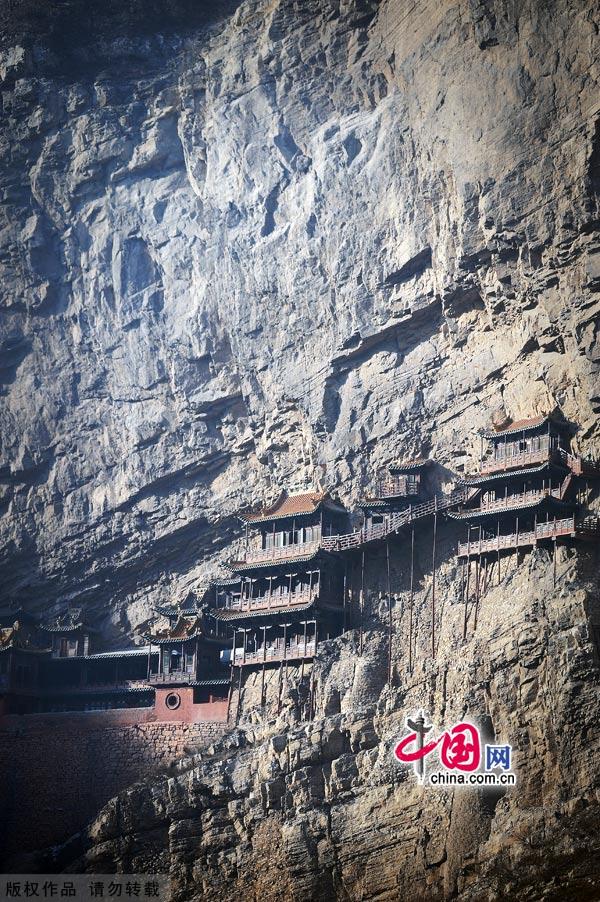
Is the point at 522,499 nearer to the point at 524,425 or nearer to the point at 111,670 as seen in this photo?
the point at 524,425

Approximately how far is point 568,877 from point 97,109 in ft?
147

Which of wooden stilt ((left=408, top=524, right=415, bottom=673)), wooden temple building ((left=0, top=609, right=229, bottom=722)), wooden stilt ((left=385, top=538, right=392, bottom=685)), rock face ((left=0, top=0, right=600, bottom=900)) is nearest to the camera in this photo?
rock face ((left=0, top=0, right=600, bottom=900))

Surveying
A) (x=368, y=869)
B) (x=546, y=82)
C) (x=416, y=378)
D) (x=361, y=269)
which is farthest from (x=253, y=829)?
(x=546, y=82)

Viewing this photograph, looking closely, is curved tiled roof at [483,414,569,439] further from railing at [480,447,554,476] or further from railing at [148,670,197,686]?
railing at [148,670,197,686]

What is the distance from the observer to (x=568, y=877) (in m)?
41.2

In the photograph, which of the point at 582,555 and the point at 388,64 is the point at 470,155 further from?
the point at 582,555

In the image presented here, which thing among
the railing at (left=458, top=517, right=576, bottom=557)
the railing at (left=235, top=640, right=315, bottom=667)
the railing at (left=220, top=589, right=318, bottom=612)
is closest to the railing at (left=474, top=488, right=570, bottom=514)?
the railing at (left=458, top=517, right=576, bottom=557)

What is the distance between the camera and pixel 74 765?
57.3 meters

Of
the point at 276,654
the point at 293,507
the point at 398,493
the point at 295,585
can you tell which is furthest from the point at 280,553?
the point at 398,493

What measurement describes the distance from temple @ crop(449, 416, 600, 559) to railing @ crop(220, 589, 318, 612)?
6.80 meters

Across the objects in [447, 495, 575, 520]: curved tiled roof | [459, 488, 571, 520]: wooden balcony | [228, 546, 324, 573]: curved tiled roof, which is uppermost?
[459, 488, 571, 520]: wooden balcony

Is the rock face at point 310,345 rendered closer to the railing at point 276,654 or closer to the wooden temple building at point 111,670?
the railing at point 276,654

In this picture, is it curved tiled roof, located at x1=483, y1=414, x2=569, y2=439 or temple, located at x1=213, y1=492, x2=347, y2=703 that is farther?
temple, located at x1=213, y1=492, x2=347, y2=703

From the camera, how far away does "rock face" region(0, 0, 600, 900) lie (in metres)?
46.8
